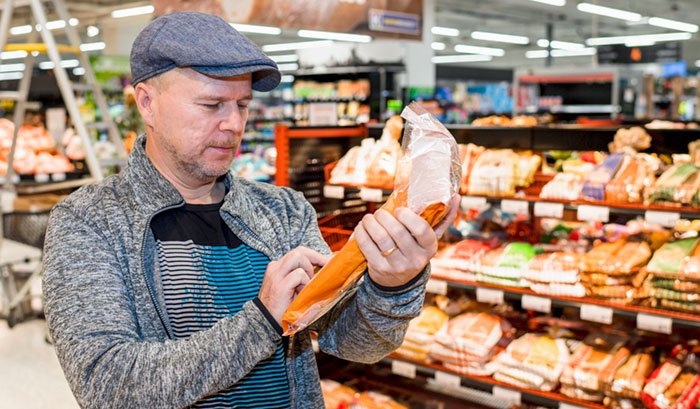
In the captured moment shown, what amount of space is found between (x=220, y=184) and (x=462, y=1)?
1642 centimetres

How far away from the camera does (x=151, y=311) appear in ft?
3.97

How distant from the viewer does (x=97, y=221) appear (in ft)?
3.99

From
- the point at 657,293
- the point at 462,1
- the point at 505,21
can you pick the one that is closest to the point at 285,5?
the point at 657,293

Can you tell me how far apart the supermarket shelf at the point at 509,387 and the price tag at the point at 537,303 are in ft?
1.23

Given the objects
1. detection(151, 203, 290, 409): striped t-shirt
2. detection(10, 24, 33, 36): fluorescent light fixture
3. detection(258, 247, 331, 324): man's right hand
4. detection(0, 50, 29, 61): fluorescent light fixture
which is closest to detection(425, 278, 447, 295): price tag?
detection(151, 203, 290, 409): striped t-shirt

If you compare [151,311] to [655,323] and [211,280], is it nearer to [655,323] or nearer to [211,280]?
[211,280]

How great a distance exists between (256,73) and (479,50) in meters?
24.3

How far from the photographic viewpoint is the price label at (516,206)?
317 centimetres

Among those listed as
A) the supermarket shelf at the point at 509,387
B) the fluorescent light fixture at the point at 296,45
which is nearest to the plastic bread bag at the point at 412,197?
the supermarket shelf at the point at 509,387

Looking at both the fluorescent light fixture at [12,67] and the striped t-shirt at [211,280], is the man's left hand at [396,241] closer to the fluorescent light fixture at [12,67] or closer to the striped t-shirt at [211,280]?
the striped t-shirt at [211,280]

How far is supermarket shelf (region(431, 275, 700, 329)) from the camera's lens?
9.13 ft

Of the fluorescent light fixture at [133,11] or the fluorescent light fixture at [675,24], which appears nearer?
the fluorescent light fixture at [133,11]

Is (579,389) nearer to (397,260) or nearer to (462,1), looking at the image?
(397,260)

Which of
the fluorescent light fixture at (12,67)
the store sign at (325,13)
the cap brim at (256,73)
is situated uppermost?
the fluorescent light fixture at (12,67)
